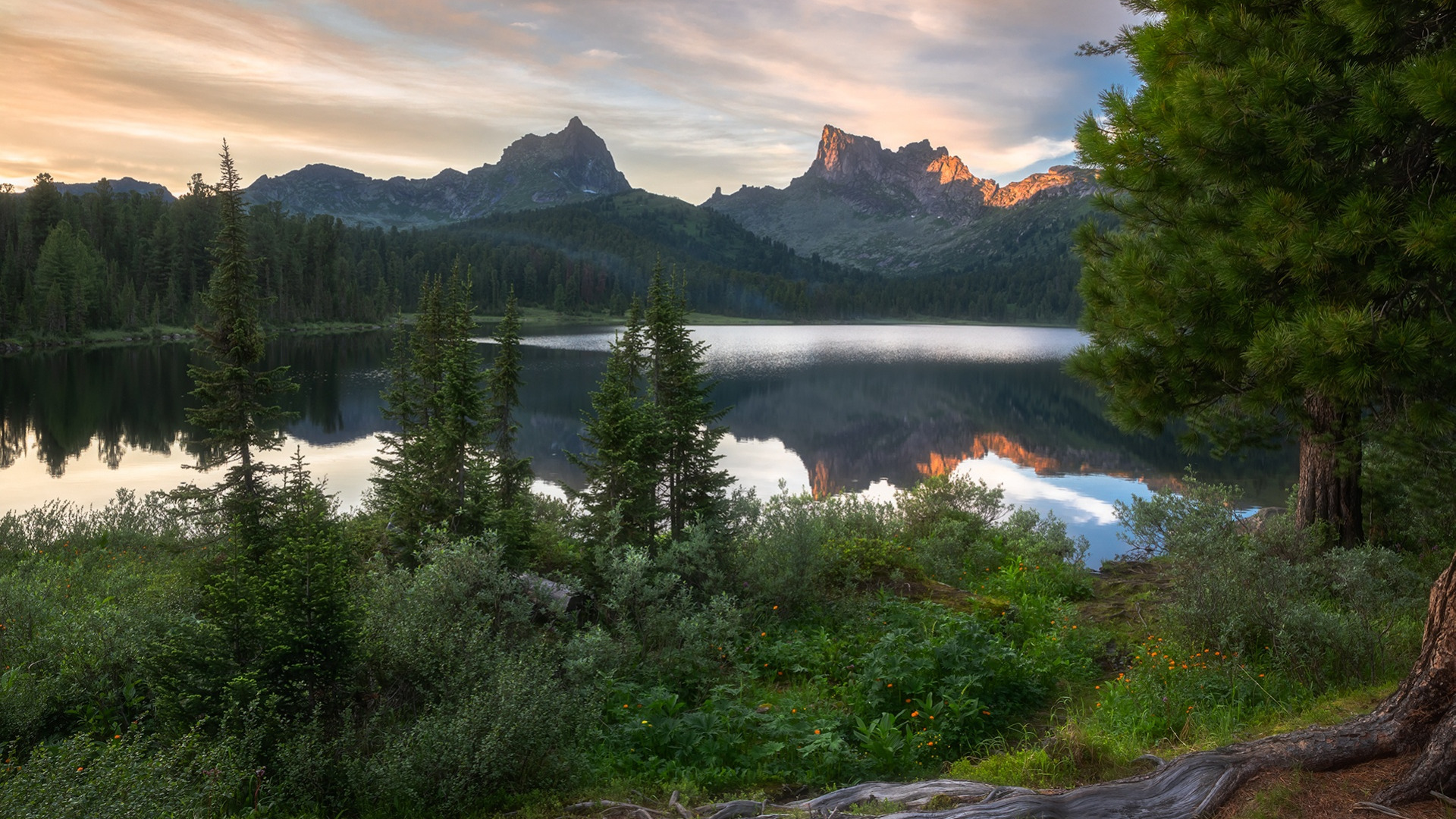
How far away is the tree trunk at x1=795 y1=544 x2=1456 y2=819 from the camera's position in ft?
15.2

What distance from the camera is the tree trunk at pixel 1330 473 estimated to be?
9289 millimetres

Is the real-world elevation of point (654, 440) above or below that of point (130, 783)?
above

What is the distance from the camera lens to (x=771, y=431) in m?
38.6

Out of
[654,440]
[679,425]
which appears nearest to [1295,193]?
[654,440]

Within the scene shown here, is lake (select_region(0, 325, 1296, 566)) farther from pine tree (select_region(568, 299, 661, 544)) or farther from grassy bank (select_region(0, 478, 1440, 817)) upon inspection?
grassy bank (select_region(0, 478, 1440, 817))

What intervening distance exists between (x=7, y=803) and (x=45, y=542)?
15.4 meters

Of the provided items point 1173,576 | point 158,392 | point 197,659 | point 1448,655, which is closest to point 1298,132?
point 1448,655

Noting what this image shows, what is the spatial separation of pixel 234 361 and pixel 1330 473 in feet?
63.0

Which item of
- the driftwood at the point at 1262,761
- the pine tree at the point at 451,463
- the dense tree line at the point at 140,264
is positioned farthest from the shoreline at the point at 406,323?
the driftwood at the point at 1262,761

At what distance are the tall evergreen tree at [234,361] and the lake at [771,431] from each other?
6263 millimetres

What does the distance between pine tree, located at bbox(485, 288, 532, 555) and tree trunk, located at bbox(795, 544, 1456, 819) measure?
343 inches

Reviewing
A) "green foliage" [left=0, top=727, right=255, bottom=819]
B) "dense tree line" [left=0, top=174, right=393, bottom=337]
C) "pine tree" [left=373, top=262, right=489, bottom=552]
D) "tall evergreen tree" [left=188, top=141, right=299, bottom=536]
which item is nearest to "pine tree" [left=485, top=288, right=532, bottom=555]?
"pine tree" [left=373, top=262, right=489, bottom=552]

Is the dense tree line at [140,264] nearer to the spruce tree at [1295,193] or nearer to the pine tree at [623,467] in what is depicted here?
the pine tree at [623,467]

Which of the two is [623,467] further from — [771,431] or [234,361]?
[771,431]
